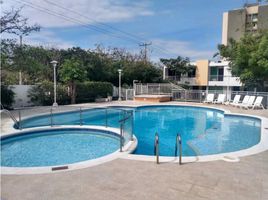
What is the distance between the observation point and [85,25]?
24562 millimetres

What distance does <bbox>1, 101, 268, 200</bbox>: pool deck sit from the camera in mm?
3752

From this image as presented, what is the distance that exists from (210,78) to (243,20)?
14788 millimetres

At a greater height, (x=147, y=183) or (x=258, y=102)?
(x=258, y=102)

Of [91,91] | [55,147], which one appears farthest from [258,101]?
[55,147]

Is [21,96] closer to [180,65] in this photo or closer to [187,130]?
[187,130]

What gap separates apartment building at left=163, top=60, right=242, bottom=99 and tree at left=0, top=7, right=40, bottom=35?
2185cm

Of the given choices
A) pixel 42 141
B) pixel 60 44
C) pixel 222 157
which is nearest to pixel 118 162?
pixel 222 157

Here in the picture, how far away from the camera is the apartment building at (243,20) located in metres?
37.3

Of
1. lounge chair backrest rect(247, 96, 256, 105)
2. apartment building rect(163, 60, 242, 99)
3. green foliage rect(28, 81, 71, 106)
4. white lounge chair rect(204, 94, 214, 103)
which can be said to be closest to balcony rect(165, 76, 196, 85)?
apartment building rect(163, 60, 242, 99)

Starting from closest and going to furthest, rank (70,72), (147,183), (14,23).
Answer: (147,183)
(14,23)
(70,72)

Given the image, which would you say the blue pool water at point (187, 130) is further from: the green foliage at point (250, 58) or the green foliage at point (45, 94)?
the green foliage at point (250, 58)

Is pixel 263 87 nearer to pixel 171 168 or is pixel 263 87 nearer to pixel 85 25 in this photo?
pixel 85 25

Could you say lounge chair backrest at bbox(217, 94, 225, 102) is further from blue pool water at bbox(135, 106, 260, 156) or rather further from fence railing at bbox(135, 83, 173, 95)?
fence railing at bbox(135, 83, 173, 95)

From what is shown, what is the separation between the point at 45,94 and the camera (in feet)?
59.1
